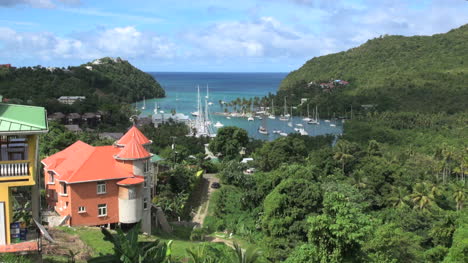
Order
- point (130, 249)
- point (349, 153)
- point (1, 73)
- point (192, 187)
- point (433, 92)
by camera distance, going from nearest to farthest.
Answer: point (130, 249) < point (192, 187) < point (349, 153) < point (1, 73) < point (433, 92)

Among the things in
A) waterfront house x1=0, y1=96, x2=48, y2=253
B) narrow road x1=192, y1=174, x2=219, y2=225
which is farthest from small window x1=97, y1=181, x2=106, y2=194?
waterfront house x1=0, y1=96, x2=48, y2=253

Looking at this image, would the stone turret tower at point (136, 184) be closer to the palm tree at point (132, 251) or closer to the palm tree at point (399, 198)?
the palm tree at point (132, 251)

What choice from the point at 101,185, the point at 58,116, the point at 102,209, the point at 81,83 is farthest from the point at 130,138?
the point at 81,83

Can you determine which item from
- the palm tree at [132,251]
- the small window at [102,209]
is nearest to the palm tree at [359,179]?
→ the small window at [102,209]

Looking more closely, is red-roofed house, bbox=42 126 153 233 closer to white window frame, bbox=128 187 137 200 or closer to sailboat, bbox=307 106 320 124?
white window frame, bbox=128 187 137 200

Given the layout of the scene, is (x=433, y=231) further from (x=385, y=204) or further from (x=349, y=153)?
(x=349, y=153)

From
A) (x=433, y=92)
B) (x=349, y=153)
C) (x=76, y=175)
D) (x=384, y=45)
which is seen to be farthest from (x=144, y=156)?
(x=384, y=45)
